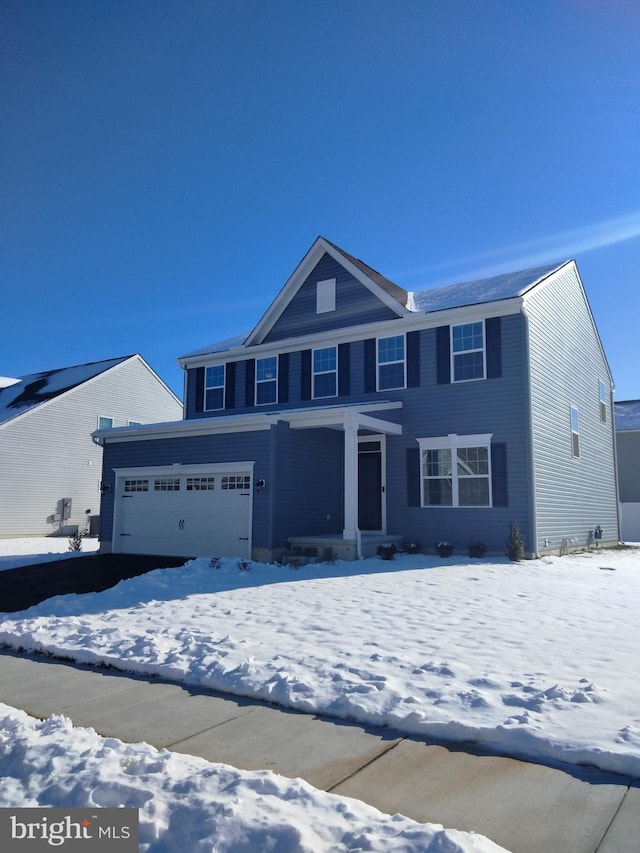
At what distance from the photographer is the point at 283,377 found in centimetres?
1812

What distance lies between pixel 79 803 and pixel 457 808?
6.33ft

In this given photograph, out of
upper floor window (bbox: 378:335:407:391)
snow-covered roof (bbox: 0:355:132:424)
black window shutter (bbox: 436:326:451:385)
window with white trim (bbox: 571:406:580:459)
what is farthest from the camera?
snow-covered roof (bbox: 0:355:132:424)

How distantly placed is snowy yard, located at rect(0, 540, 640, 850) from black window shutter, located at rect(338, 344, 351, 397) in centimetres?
632

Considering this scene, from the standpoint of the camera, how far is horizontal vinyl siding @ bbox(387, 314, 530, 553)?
14.2 metres

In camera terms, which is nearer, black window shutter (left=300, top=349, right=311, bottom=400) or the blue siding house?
the blue siding house

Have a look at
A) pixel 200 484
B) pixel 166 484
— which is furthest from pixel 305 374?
pixel 166 484

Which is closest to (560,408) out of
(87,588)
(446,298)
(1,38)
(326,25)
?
(446,298)

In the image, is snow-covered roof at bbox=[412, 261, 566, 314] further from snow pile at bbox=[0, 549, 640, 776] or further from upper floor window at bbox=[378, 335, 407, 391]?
snow pile at bbox=[0, 549, 640, 776]

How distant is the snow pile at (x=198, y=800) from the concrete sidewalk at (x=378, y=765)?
25cm

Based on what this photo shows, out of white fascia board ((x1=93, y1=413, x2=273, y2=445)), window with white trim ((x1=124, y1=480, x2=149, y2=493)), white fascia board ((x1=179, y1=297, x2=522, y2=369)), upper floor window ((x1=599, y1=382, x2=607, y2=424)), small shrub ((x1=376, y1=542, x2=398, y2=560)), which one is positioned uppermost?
white fascia board ((x1=179, y1=297, x2=522, y2=369))

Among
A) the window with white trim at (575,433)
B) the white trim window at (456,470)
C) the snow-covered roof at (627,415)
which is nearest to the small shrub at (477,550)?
the white trim window at (456,470)

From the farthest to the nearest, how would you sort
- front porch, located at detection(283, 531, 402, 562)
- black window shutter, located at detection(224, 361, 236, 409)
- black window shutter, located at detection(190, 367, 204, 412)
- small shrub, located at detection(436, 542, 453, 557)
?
black window shutter, located at detection(190, 367, 204, 412) < black window shutter, located at detection(224, 361, 236, 409) < small shrub, located at detection(436, 542, 453, 557) < front porch, located at detection(283, 531, 402, 562)

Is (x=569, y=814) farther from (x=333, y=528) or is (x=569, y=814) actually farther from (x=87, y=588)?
(x=333, y=528)

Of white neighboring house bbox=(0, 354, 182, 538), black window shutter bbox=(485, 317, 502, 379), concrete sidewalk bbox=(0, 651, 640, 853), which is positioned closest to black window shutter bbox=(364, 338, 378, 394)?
black window shutter bbox=(485, 317, 502, 379)
